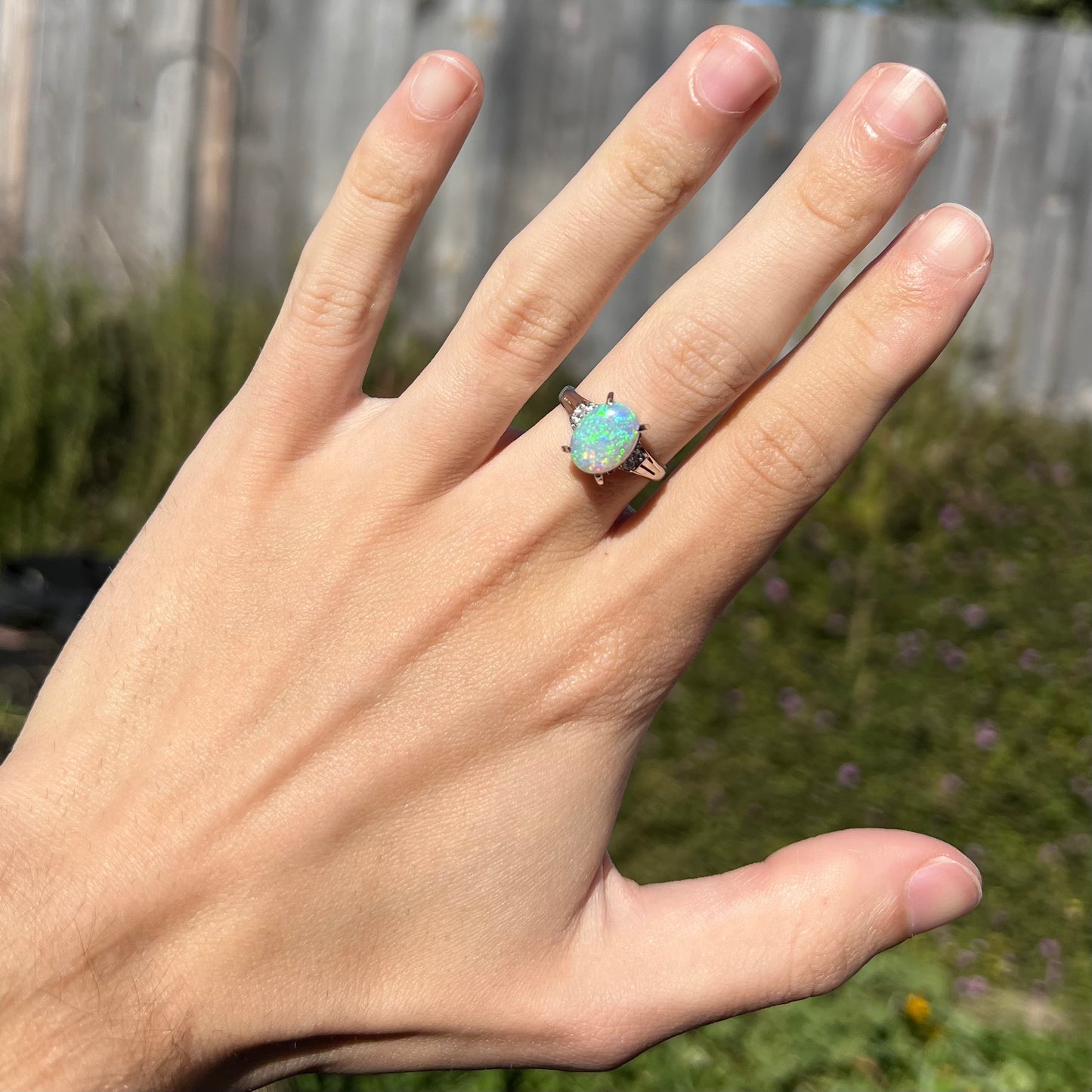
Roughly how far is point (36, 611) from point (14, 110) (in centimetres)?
356

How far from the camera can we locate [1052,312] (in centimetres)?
590

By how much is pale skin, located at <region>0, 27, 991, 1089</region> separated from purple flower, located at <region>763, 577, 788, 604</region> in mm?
2972

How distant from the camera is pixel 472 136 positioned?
5.59m

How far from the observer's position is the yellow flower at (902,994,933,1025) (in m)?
2.57

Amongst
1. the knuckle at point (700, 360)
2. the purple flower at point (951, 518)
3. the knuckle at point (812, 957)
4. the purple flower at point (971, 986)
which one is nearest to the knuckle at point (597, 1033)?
the knuckle at point (812, 957)

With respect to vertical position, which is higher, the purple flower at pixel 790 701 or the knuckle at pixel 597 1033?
the knuckle at pixel 597 1033

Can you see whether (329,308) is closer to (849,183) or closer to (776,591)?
(849,183)

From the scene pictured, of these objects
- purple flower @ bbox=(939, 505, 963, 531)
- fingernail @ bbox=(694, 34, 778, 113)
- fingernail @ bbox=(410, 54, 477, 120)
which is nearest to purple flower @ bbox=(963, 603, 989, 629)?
purple flower @ bbox=(939, 505, 963, 531)

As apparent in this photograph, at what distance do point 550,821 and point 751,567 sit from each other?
0.46m

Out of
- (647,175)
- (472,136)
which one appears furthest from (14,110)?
(647,175)

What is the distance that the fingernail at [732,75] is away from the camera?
4.48 ft

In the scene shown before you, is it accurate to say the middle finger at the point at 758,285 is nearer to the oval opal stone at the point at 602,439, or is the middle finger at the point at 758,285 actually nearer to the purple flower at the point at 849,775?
the oval opal stone at the point at 602,439

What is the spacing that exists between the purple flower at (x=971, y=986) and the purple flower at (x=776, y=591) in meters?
1.81

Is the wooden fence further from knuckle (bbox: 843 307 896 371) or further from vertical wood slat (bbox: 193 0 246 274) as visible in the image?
knuckle (bbox: 843 307 896 371)
